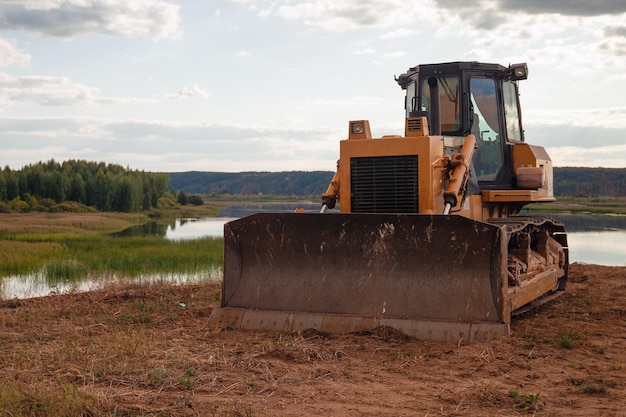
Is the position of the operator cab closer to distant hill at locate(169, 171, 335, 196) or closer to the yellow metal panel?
the yellow metal panel

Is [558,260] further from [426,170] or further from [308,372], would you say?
[308,372]

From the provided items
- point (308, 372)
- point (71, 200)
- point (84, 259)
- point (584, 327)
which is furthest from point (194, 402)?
point (71, 200)

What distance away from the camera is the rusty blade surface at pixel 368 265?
7.79m

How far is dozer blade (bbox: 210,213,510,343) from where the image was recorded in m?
7.73

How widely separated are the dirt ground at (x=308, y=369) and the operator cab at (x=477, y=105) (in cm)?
229

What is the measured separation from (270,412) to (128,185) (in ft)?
187

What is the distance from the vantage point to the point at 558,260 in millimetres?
11336

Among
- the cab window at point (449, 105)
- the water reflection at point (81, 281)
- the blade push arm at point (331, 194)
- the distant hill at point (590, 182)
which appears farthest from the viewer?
the distant hill at point (590, 182)

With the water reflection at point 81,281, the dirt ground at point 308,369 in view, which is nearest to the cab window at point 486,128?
the dirt ground at point 308,369

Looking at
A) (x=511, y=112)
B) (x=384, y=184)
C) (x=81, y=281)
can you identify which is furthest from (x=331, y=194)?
(x=81, y=281)

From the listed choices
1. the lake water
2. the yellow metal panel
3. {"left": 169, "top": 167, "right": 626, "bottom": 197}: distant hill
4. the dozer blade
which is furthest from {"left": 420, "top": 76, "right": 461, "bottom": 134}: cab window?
{"left": 169, "top": 167, "right": 626, "bottom": 197}: distant hill

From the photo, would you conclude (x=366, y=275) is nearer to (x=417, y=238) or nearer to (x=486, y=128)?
(x=417, y=238)

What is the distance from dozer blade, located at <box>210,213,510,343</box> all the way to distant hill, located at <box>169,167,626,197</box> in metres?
68.5

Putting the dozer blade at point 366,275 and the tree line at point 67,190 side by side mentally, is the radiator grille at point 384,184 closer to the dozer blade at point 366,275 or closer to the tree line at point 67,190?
the dozer blade at point 366,275
